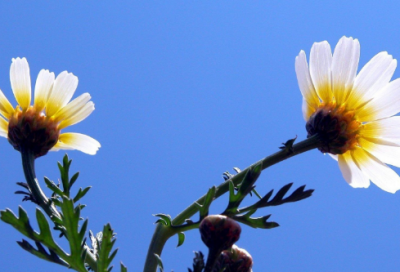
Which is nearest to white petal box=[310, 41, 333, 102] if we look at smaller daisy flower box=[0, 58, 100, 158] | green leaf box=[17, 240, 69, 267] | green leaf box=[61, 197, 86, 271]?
smaller daisy flower box=[0, 58, 100, 158]

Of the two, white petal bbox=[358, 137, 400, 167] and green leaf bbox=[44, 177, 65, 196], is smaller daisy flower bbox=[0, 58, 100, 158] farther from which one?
white petal bbox=[358, 137, 400, 167]

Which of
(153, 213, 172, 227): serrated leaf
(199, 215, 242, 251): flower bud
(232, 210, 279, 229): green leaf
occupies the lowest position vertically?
(199, 215, 242, 251): flower bud

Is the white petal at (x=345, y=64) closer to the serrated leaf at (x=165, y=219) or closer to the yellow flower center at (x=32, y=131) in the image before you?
the serrated leaf at (x=165, y=219)

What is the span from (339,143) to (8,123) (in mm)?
1368

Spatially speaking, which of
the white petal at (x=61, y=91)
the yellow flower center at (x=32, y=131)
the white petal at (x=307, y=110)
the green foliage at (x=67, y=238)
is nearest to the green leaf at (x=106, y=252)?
the green foliage at (x=67, y=238)

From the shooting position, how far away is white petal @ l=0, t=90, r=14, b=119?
2008 millimetres

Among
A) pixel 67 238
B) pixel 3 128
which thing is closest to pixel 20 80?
pixel 3 128

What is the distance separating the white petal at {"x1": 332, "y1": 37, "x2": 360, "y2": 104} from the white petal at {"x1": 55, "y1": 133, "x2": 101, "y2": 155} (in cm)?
103

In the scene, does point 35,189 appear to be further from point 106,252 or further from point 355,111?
point 355,111

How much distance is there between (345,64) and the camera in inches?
72.7

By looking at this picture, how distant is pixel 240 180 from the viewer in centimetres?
156

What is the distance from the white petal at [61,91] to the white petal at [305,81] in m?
0.95

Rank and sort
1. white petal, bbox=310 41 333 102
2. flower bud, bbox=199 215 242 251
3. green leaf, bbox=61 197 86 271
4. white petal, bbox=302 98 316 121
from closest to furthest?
flower bud, bbox=199 215 242 251, green leaf, bbox=61 197 86 271, white petal, bbox=310 41 333 102, white petal, bbox=302 98 316 121

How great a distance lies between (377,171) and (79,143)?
1234 mm
